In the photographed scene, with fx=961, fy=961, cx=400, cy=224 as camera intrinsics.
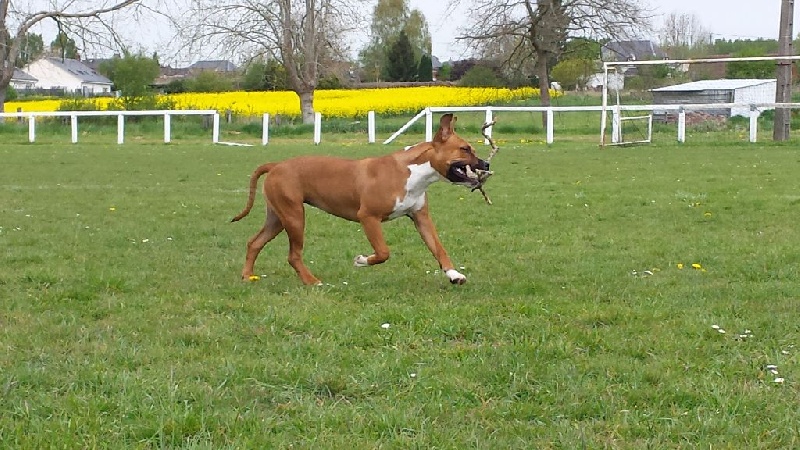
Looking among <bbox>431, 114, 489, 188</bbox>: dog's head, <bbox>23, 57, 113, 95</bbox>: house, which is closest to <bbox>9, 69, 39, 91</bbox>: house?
<bbox>23, 57, 113, 95</bbox>: house

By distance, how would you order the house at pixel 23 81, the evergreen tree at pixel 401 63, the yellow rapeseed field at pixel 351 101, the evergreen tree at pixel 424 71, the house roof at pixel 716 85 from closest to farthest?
1. the house roof at pixel 716 85
2. the yellow rapeseed field at pixel 351 101
3. the evergreen tree at pixel 401 63
4. the evergreen tree at pixel 424 71
5. the house at pixel 23 81

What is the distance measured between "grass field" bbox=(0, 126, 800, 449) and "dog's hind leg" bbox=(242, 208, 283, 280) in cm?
19

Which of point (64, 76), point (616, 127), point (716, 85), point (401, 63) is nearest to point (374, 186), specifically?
point (616, 127)

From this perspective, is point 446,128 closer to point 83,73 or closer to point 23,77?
point 23,77

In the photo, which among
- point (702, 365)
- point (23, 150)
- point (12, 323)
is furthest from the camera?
point (23, 150)

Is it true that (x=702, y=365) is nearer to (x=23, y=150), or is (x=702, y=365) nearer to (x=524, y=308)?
(x=524, y=308)

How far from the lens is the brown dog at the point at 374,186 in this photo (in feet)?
21.8

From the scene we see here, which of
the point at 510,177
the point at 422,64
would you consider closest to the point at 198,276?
the point at 510,177

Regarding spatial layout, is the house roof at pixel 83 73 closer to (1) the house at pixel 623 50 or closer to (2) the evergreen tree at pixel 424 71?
(2) the evergreen tree at pixel 424 71

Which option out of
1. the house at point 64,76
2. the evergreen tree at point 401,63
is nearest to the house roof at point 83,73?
the house at point 64,76

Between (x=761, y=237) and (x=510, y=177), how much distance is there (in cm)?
732

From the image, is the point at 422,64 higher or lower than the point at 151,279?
higher

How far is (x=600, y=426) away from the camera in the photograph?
3.80 metres

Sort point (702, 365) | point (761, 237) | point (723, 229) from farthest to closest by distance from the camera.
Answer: point (723, 229)
point (761, 237)
point (702, 365)
